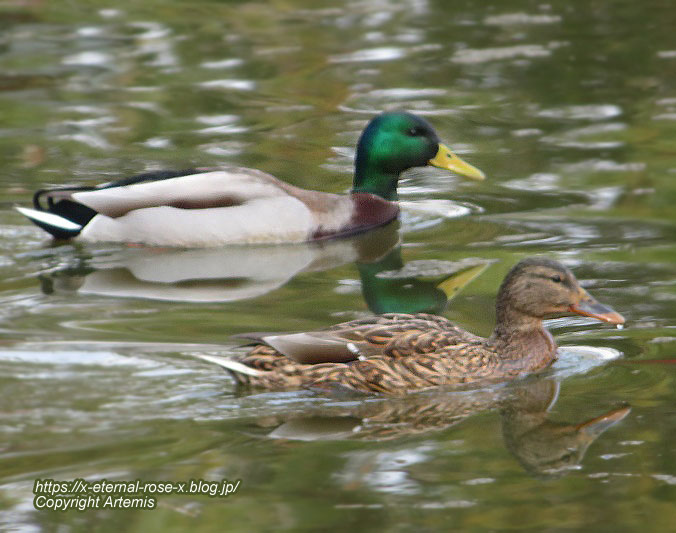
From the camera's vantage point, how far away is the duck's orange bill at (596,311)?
25.2 ft

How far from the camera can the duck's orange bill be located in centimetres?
768

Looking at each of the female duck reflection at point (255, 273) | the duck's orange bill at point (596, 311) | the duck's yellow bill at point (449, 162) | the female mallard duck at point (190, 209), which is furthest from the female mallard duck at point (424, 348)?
the duck's yellow bill at point (449, 162)

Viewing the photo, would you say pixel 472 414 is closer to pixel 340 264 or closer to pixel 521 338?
pixel 521 338

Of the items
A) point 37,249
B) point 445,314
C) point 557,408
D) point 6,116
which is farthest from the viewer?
point 6,116

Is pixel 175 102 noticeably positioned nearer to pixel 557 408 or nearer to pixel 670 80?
pixel 670 80

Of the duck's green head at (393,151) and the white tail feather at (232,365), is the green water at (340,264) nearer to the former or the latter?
the white tail feather at (232,365)

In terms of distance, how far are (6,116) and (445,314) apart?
23.7ft

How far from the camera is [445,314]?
29.1 ft

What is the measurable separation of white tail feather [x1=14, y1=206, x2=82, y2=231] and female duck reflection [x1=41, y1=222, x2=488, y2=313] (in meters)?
0.43

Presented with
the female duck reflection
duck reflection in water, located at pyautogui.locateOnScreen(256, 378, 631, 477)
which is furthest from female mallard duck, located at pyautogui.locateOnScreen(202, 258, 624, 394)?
the female duck reflection

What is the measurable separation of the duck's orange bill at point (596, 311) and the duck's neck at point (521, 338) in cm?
22

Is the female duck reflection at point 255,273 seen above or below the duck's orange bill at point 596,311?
below

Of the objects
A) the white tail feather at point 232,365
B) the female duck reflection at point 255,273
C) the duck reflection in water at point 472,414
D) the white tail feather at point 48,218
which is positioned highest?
the white tail feather at point 48,218

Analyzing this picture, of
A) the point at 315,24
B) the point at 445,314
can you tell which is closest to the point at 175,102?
the point at 315,24
